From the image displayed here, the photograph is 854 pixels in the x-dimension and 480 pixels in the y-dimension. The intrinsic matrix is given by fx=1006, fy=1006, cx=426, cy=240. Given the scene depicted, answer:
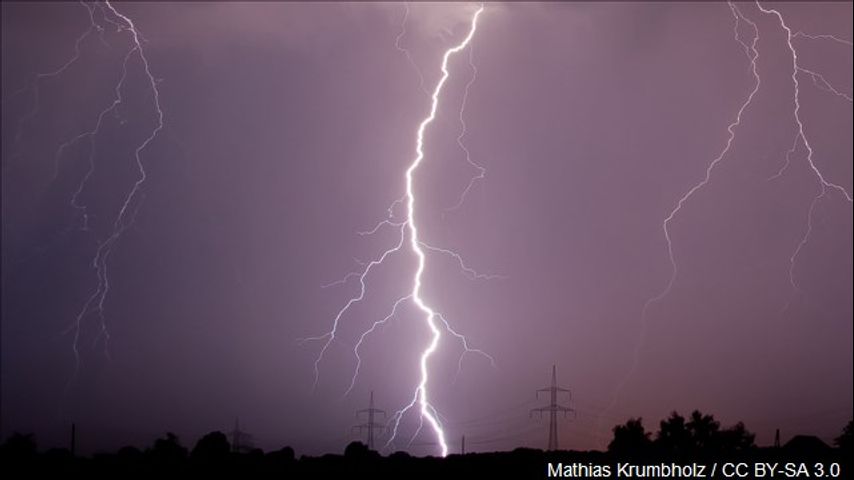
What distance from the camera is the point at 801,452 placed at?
2488cm

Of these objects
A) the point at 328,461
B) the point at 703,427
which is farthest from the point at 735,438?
the point at 328,461

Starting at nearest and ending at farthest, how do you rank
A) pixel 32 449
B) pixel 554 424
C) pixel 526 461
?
pixel 526 461
pixel 32 449
pixel 554 424

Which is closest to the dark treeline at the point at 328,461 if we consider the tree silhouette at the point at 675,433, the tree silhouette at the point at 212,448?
the tree silhouette at the point at 212,448

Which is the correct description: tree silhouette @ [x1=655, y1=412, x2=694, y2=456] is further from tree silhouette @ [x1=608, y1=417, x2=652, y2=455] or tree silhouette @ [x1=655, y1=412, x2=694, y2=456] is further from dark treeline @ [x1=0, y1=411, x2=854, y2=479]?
dark treeline @ [x1=0, y1=411, x2=854, y2=479]

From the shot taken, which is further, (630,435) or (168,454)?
(630,435)

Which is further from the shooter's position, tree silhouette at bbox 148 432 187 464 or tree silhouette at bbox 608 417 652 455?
tree silhouette at bbox 608 417 652 455

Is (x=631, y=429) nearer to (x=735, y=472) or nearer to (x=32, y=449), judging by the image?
(x=735, y=472)

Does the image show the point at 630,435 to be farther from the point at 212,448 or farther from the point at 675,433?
the point at 212,448

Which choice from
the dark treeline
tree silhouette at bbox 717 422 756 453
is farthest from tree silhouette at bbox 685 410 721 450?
the dark treeline

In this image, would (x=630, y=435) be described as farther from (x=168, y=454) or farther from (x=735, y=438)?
(x=168, y=454)

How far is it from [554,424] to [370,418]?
7.93 m

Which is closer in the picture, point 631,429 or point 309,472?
point 309,472

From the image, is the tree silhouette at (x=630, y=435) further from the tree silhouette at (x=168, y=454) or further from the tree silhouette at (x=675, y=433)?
the tree silhouette at (x=168, y=454)

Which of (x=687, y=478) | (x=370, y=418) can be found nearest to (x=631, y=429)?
(x=370, y=418)
